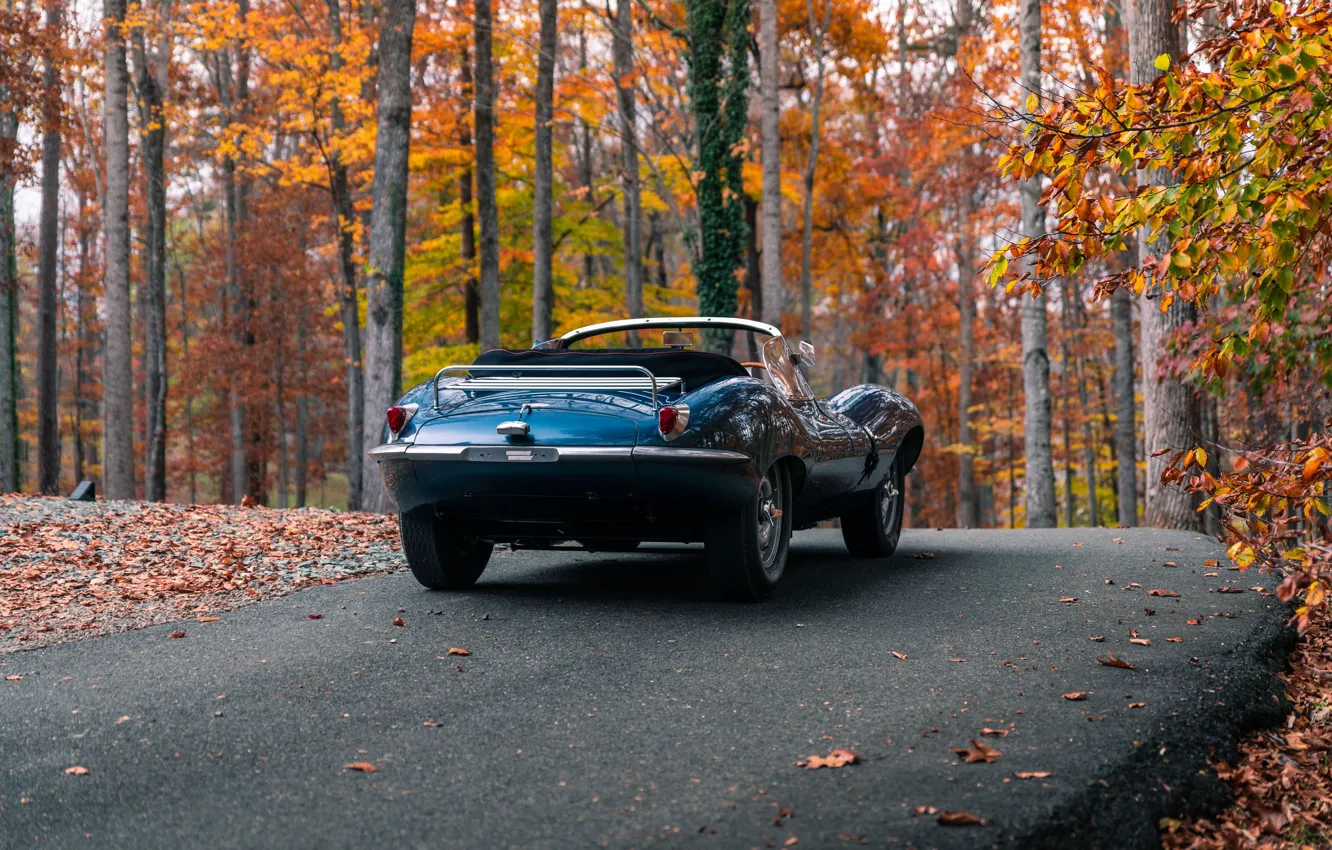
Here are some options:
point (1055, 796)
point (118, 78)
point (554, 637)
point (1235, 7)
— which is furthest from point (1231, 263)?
point (118, 78)

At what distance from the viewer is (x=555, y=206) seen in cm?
2245

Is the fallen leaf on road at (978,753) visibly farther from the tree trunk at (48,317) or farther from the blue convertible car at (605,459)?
the tree trunk at (48,317)

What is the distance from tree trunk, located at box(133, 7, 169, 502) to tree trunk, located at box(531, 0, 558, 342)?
8.49 metres

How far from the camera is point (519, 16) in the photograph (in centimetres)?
1897

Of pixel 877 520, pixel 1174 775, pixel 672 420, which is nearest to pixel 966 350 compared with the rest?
pixel 877 520

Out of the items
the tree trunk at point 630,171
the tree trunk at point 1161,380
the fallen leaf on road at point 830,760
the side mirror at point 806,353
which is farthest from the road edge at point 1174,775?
the tree trunk at point 630,171

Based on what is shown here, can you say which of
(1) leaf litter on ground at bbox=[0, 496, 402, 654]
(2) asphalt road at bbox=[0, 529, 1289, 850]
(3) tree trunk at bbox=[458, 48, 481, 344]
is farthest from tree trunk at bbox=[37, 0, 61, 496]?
(2) asphalt road at bbox=[0, 529, 1289, 850]

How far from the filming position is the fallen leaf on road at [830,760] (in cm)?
336

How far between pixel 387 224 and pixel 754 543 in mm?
8671

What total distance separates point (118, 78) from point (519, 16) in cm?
651

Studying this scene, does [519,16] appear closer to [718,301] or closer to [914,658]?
[718,301]

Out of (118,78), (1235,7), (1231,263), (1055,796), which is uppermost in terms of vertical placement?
(118,78)

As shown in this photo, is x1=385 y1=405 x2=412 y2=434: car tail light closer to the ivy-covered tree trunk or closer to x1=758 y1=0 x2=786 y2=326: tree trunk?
x1=758 y1=0 x2=786 y2=326: tree trunk

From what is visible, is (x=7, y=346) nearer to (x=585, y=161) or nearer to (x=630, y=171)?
(x=630, y=171)
